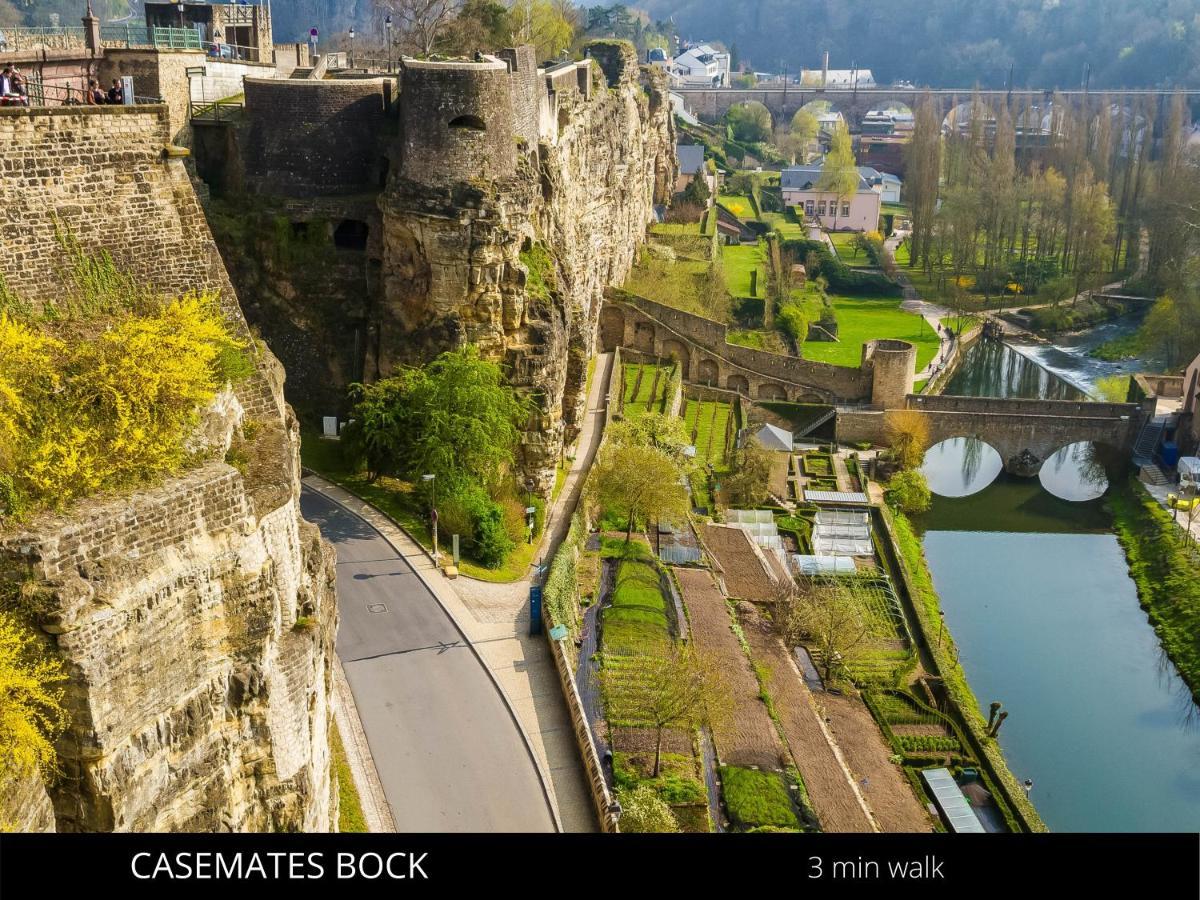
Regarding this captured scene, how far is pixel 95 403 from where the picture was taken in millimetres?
14133

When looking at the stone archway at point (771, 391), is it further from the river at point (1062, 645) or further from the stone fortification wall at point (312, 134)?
the stone fortification wall at point (312, 134)

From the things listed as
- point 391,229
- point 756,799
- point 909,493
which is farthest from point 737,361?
point 756,799

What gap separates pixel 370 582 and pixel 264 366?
34.9ft

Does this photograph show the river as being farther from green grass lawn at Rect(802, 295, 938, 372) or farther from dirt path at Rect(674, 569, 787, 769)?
green grass lawn at Rect(802, 295, 938, 372)

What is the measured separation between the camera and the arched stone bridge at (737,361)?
53.3m

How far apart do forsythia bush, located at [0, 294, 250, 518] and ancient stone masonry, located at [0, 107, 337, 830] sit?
371mm

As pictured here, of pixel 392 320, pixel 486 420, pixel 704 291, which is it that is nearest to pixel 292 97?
pixel 392 320

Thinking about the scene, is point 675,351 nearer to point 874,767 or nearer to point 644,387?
point 644,387

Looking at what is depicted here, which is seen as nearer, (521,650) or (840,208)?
(521,650)

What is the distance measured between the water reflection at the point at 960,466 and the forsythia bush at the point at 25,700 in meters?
42.5

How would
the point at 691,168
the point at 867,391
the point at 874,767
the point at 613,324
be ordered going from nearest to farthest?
1. the point at 874,767
2. the point at 867,391
3. the point at 613,324
4. the point at 691,168

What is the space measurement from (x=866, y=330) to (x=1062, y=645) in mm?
33351

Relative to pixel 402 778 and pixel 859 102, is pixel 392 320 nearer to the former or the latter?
pixel 402 778

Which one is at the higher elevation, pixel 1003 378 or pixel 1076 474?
pixel 1003 378
